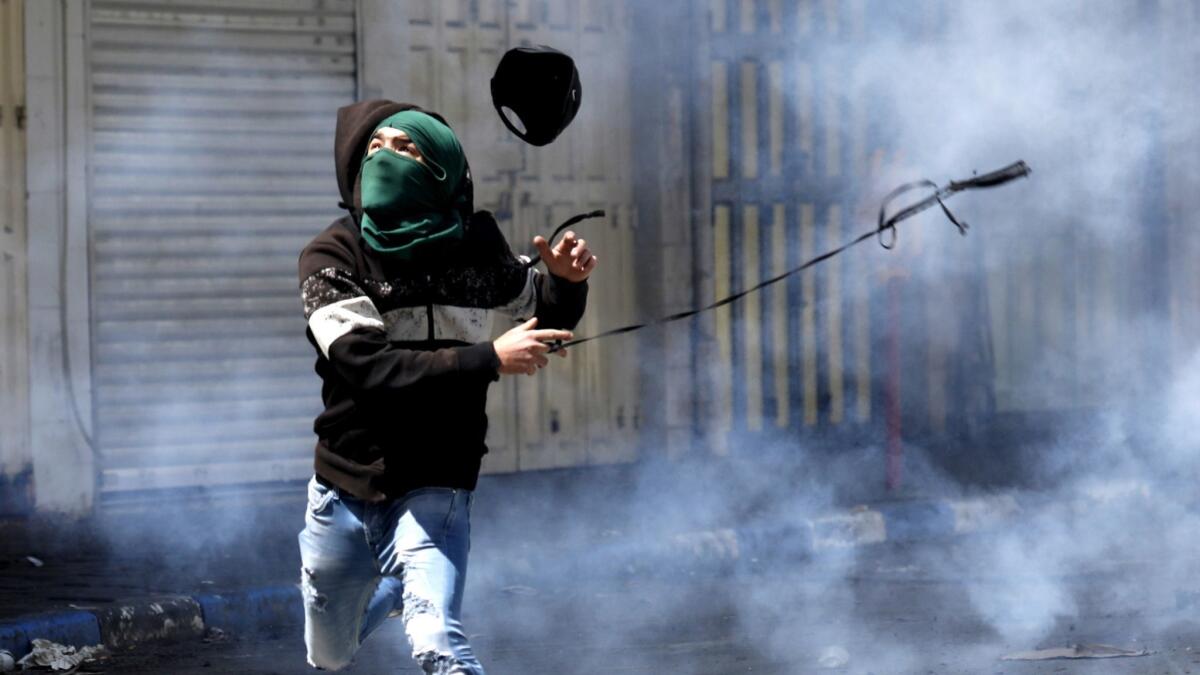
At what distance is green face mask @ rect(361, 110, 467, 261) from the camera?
3.78m

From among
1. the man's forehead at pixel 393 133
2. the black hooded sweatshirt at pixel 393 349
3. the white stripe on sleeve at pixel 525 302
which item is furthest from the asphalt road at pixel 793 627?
the man's forehead at pixel 393 133

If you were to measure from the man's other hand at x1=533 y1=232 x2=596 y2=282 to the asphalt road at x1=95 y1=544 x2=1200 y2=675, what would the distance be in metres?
1.88

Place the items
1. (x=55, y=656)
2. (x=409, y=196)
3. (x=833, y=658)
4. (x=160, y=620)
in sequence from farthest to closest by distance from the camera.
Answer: (x=160, y=620)
(x=55, y=656)
(x=833, y=658)
(x=409, y=196)

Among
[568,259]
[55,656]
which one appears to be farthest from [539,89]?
[55,656]

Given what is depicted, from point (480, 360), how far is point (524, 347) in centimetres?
9

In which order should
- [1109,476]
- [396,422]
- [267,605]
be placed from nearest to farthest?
[396,422] → [267,605] → [1109,476]

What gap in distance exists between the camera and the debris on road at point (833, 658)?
5.53 meters

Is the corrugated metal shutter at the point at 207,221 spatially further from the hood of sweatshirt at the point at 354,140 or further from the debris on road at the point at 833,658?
the hood of sweatshirt at the point at 354,140

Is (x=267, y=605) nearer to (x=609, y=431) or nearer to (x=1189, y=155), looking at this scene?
(x=609, y=431)

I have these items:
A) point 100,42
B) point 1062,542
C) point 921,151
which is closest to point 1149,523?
point 1062,542

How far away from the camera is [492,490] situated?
895 cm

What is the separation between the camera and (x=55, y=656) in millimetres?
5855

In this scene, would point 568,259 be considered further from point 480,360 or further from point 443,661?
point 443,661

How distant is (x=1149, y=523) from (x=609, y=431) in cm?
278
